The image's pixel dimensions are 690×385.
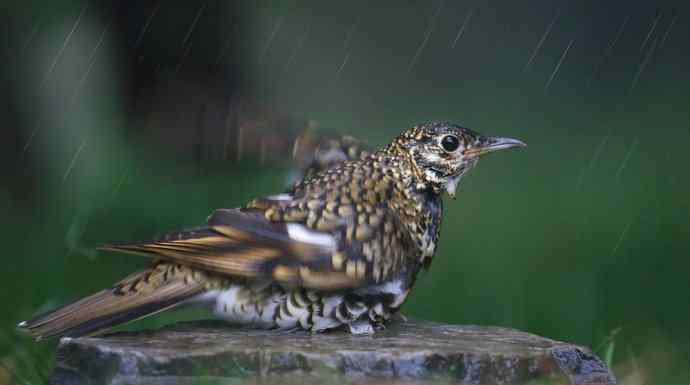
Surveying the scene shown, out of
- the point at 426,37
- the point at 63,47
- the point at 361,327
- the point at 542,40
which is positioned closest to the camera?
the point at 361,327

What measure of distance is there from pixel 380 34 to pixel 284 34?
1.42m

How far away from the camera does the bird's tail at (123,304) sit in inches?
136

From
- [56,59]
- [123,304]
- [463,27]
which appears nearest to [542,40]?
[463,27]

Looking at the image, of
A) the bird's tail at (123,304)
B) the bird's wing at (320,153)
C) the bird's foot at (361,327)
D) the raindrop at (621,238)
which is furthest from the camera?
the raindrop at (621,238)

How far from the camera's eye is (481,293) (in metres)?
5.73

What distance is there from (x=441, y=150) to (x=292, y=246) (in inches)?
29.8

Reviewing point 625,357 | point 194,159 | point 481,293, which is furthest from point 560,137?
point 194,159

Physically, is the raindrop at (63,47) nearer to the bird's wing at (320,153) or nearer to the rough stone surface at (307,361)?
the bird's wing at (320,153)

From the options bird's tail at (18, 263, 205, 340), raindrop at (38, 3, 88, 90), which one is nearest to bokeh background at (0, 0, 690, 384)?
raindrop at (38, 3, 88, 90)

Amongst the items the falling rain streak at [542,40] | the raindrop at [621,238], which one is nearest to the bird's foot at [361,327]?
the raindrop at [621,238]

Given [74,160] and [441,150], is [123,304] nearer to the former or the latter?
[441,150]

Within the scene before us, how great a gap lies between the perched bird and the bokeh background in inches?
21.7

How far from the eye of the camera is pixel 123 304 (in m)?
3.52

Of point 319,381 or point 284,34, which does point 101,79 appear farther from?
point 284,34
